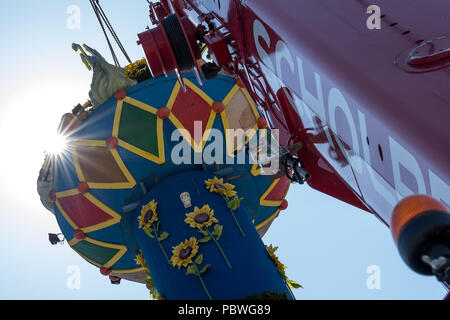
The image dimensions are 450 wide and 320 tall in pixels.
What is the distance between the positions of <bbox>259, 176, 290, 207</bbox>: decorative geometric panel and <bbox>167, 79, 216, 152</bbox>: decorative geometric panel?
157 centimetres

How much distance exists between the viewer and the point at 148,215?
6.98 m

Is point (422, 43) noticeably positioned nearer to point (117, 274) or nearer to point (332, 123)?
point (332, 123)

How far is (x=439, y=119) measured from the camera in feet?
7.48

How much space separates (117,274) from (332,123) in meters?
6.36

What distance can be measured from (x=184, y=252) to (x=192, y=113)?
7.86 feet

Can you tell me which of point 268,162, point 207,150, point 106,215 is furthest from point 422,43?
point 106,215

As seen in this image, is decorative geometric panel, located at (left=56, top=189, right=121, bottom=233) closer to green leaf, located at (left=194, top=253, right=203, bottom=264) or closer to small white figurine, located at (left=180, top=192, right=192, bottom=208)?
small white figurine, located at (left=180, top=192, right=192, bottom=208)

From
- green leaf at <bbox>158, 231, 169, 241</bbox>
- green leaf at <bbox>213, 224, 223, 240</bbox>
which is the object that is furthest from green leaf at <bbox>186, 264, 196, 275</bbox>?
green leaf at <bbox>158, 231, 169, 241</bbox>

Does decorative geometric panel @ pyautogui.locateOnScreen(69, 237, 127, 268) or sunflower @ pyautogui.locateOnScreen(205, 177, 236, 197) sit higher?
sunflower @ pyautogui.locateOnScreen(205, 177, 236, 197)

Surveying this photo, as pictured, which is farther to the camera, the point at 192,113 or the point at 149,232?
the point at 192,113

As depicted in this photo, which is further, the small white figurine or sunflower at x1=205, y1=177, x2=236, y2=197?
sunflower at x1=205, y1=177, x2=236, y2=197

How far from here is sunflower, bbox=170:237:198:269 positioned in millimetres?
6270

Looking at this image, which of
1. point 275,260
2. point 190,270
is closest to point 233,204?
point 275,260

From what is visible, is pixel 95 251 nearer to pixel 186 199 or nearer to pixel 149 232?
pixel 149 232
